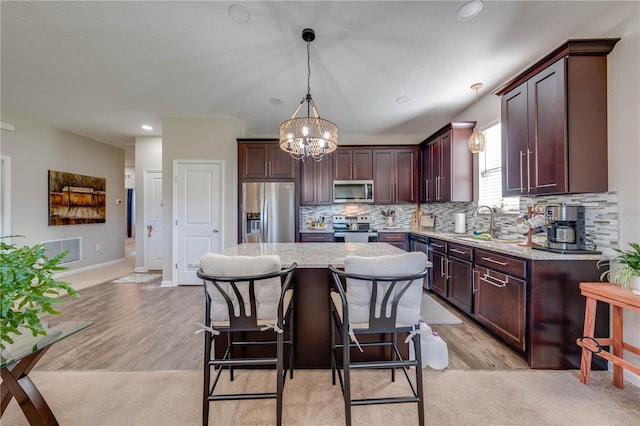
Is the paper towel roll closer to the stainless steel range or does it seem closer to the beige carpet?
the stainless steel range

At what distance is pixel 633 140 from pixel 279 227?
382 cm

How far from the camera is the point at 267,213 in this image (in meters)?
4.26

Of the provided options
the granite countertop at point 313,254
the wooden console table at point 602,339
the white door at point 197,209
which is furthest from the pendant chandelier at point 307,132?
the white door at point 197,209

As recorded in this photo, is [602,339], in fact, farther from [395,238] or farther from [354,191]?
[354,191]

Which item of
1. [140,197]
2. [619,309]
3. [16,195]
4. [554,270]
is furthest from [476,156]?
[16,195]

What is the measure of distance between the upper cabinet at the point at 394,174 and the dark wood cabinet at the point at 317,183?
0.81 m

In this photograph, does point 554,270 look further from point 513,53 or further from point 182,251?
point 182,251

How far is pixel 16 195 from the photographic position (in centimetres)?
416

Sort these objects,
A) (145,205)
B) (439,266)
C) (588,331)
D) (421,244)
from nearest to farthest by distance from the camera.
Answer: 1. (588,331)
2. (439,266)
3. (421,244)
4. (145,205)

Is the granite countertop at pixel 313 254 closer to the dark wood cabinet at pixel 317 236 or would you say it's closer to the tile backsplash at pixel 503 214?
the tile backsplash at pixel 503 214

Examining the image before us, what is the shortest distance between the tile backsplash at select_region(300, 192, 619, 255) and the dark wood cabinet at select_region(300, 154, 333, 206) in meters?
0.34

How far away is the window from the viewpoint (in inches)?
127

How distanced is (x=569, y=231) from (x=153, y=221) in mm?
6424

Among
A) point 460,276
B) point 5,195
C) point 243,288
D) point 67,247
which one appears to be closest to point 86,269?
point 67,247
